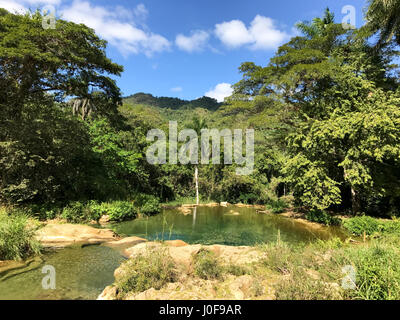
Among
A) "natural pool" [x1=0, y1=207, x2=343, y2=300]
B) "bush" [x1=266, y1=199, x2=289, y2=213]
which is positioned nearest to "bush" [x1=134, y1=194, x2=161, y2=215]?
"natural pool" [x1=0, y1=207, x2=343, y2=300]

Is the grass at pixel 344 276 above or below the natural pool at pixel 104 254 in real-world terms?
above

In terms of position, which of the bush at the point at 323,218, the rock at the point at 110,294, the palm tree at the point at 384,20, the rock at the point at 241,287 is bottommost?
the bush at the point at 323,218

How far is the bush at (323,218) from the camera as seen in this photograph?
12.2 meters

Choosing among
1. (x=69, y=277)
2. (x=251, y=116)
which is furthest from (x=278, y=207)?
(x=69, y=277)

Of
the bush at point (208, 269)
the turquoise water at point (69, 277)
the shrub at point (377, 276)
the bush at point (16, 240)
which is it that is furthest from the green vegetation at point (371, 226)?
the bush at point (16, 240)

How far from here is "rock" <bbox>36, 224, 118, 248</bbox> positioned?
7207 mm

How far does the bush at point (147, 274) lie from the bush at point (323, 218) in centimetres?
1107

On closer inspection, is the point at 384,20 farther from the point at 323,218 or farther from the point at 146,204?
the point at 146,204

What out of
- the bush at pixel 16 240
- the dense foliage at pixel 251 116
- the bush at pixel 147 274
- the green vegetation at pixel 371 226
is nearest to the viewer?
the bush at pixel 147 274

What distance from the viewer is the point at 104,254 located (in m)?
6.80

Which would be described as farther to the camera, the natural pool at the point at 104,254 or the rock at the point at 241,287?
the natural pool at the point at 104,254

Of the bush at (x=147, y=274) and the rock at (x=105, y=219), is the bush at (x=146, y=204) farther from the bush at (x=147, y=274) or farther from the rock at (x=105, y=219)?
the bush at (x=147, y=274)

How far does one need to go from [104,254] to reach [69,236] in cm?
190
